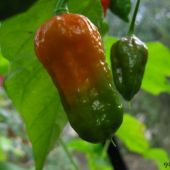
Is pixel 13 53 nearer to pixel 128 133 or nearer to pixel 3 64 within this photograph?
pixel 3 64

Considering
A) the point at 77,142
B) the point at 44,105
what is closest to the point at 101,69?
the point at 44,105

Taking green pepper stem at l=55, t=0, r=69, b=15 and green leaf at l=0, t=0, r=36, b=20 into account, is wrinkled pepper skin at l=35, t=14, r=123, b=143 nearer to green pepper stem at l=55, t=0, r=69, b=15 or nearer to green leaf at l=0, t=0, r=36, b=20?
green pepper stem at l=55, t=0, r=69, b=15

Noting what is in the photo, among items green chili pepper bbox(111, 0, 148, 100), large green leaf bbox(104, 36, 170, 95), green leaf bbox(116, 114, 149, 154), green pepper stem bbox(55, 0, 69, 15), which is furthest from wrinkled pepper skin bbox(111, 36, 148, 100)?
green leaf bbox(116, 114, 149, 154)

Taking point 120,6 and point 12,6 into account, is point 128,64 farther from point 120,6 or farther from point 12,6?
point 12,6

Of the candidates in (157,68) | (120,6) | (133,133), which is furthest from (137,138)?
(120,6)

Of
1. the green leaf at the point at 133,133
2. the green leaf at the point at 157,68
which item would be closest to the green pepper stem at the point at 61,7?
the green leaf at the point at 157,68

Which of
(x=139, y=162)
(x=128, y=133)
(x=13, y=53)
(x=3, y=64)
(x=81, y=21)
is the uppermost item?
(x=81, y=21)
